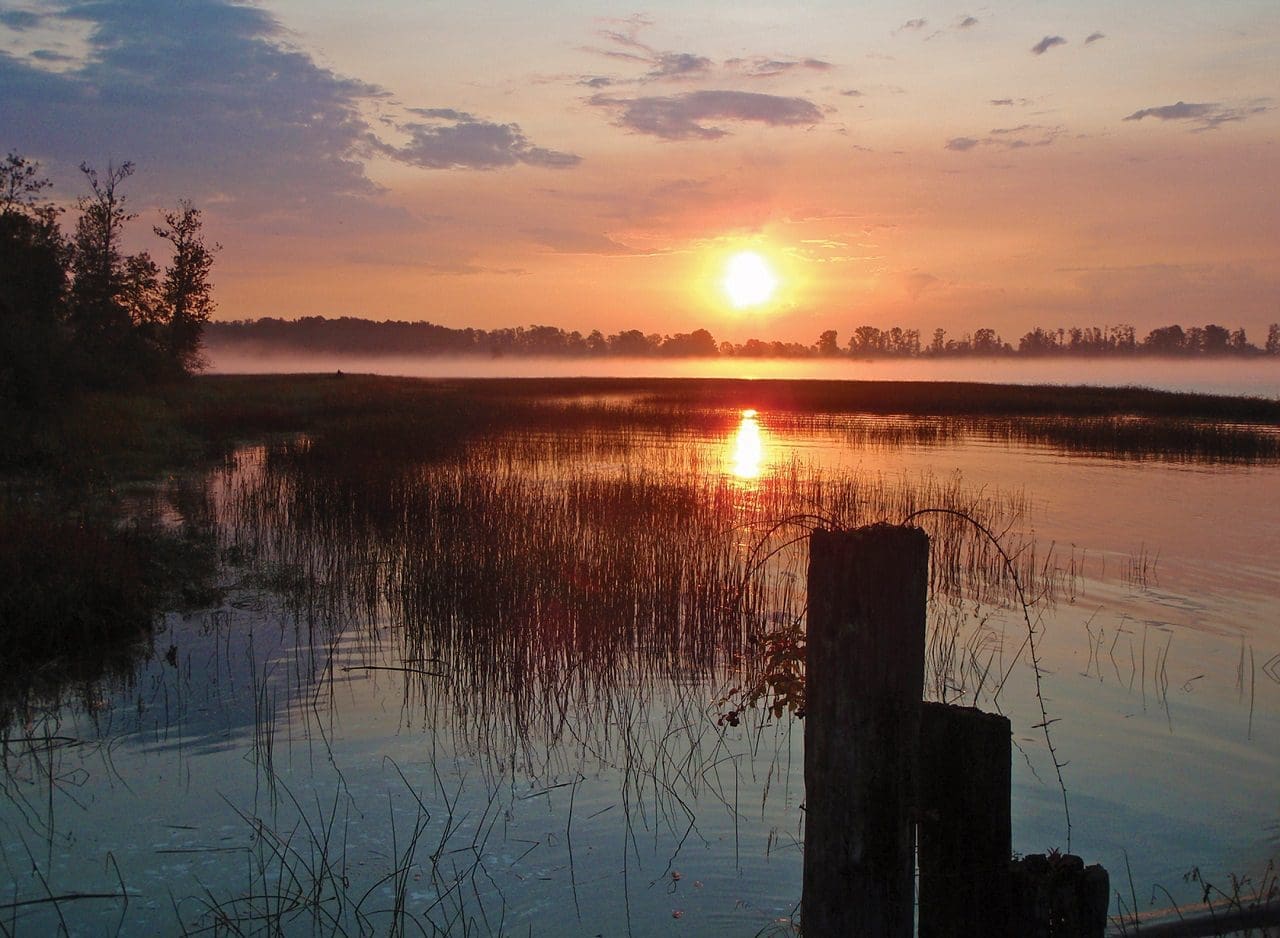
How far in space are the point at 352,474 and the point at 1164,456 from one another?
80.4 ft

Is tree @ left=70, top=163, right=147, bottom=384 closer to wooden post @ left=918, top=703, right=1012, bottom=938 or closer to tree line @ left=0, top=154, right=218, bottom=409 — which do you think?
tree line @ left=0, top=154, right=218, bottom=409

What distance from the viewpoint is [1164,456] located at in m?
29.0

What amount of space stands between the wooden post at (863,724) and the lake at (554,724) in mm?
893

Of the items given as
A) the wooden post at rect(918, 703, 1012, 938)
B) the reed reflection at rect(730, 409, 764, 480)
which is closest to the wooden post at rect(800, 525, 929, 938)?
the wooden post at rect(918, 703, 1012, 938)

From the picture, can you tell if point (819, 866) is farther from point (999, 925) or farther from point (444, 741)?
point (444, 741)

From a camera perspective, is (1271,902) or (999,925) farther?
(1271,902)

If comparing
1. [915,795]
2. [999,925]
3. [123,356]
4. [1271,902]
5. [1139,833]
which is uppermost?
[123,356]

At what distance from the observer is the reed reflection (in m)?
23.2

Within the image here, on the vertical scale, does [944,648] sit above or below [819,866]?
below

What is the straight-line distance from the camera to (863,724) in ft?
10.7

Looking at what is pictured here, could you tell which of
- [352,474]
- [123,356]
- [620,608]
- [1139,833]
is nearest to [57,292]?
[123,356]

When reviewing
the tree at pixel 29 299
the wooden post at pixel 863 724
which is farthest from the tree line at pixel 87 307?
the wooden post at pixel 863 724

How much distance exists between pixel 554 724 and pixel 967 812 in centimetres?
448

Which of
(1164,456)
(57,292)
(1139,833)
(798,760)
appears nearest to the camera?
(1139,833)
